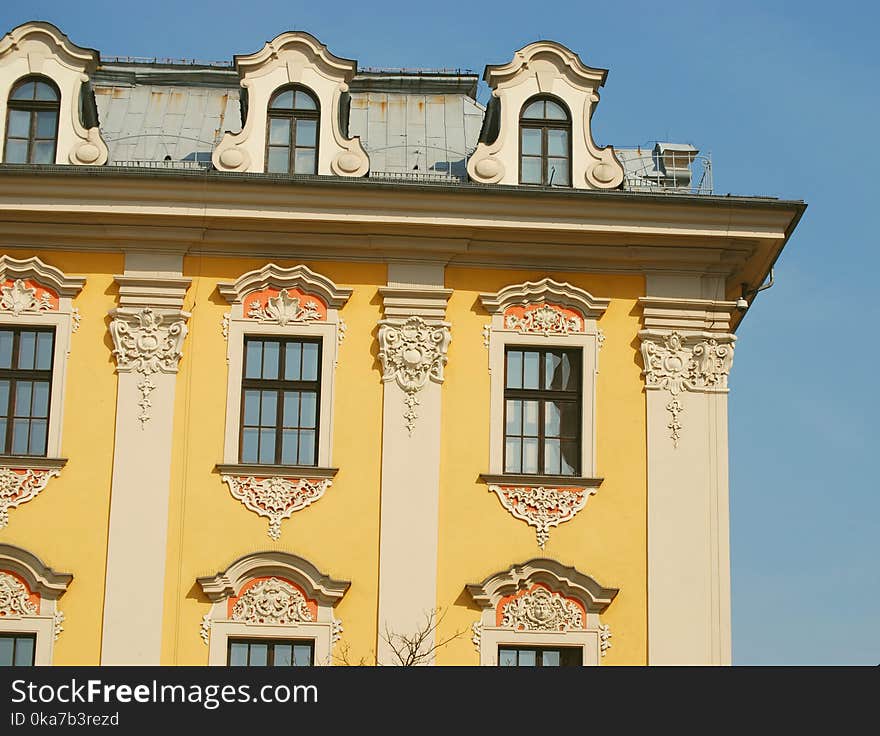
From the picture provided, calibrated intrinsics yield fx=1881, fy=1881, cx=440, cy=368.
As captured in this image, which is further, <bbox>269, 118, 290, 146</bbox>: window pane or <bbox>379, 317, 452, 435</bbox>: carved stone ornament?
<bbox>269, 118, 290, 146</bbox>: window pane

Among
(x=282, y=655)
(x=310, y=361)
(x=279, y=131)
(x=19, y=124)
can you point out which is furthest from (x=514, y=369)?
(x=19, y=124)

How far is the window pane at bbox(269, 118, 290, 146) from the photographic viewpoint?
24719 mm

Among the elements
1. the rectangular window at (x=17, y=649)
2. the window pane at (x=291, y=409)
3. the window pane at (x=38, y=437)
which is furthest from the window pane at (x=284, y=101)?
the rectangular window at (x=17, y=649)

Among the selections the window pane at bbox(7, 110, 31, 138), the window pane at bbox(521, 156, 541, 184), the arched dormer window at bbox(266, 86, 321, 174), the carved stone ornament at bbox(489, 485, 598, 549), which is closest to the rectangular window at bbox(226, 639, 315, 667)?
the carved stone ornament at bbox(489, 485, 598, 549)

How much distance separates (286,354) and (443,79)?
19.3 feet

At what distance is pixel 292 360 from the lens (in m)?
24.0

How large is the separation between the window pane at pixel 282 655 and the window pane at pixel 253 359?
3.47m

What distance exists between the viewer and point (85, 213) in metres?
23.8

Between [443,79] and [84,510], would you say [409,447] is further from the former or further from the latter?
[443,79]

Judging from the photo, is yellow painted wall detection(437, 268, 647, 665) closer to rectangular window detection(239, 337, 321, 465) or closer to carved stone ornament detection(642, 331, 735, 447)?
carved stone ornament detection(642, 331, 735, 447)

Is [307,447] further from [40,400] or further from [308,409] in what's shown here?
[40,400]

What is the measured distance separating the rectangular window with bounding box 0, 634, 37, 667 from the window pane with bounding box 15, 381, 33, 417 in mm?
2818

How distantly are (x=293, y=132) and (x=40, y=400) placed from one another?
4.81 m

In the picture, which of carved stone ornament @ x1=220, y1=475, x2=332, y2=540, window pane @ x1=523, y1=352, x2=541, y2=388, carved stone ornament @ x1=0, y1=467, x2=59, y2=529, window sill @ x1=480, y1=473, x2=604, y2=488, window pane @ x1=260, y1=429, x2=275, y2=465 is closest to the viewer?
carved stone ornament @ x1=0, y1=467, x2=59, y2=529
